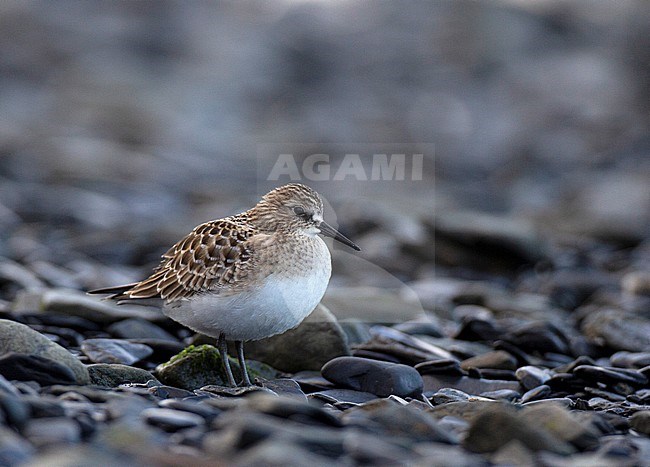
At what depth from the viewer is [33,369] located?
4.43 metres

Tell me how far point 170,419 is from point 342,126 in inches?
915

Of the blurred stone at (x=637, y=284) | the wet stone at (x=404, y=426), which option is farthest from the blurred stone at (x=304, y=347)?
the blurred stone at (x=637, y=284)

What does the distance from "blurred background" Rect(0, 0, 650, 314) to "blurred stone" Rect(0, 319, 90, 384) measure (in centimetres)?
342

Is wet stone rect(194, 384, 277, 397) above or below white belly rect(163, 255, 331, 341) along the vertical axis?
below

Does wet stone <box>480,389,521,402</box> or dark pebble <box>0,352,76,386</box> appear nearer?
dark pebble <box>0,352,76,386</box>

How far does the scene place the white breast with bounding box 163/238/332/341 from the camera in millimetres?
5102

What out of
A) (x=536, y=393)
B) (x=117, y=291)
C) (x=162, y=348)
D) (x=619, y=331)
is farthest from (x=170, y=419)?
(x=619, y=331)

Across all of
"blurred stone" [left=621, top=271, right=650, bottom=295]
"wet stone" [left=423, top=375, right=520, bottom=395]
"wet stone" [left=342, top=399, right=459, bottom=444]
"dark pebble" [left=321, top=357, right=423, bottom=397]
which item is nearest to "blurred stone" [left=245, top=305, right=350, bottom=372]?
"dark pebble" [left=321, top=357, right=423, bottom=397]

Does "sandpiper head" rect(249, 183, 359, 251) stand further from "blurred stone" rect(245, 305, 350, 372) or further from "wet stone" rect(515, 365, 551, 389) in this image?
"wet stone" rect(515, 365, 551, 389)

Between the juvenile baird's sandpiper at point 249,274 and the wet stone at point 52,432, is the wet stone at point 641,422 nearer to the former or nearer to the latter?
the juvenile baird's sandpiper at point 249,274

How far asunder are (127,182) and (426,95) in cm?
1518

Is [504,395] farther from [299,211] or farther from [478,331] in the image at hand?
[299,211]

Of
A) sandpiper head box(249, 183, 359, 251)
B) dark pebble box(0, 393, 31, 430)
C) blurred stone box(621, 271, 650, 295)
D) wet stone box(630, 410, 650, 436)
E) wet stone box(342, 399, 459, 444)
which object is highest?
sandpiper head box(249, 183, 359, 251)

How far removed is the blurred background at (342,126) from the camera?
38.1 ft
